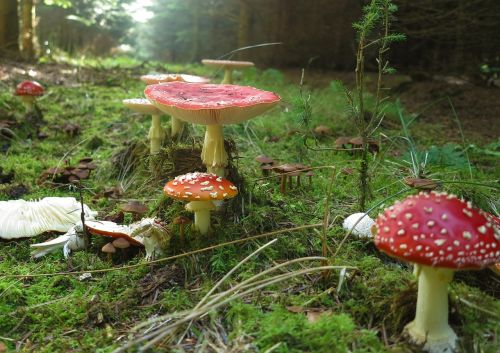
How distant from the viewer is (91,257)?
3162 mm

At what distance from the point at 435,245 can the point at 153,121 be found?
3.30m

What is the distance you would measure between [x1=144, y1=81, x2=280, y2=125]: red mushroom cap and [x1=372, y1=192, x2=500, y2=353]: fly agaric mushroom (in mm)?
1206

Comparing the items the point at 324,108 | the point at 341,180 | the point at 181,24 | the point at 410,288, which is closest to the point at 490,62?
the point at 324,108

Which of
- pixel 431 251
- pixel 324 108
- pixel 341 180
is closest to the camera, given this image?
pixel 431 251

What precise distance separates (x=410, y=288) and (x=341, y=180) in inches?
86.6

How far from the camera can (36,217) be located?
3484mm

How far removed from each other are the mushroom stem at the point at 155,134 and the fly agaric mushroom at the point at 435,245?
2918mm

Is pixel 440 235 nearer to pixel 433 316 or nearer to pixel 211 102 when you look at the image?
pixel 433 316

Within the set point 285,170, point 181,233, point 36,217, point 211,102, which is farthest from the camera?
point 285,170

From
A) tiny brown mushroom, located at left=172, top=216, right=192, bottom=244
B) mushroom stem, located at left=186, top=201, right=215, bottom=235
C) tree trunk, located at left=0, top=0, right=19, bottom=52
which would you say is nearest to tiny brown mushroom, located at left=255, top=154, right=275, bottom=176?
mushroom stem, located at left=186, top=201, right=215, bottom=235

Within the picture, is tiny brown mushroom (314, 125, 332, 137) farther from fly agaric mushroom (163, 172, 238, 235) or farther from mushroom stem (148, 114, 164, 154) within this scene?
fly agaric mushroom (163, 172, 238, 235)

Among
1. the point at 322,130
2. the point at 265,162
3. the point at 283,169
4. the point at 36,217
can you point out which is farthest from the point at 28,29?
the point at 283,169

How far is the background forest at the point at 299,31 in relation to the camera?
318 inches

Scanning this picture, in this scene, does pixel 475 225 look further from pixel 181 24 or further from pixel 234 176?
pixel 181 24
